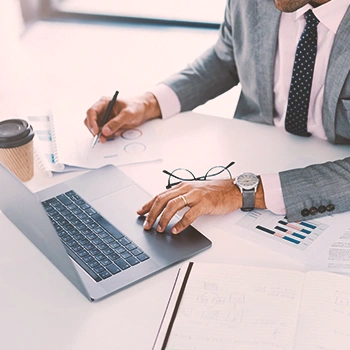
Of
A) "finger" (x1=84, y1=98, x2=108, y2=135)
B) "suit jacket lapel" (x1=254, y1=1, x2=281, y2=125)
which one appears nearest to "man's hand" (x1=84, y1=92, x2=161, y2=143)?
"finger" (x1=84, y1=98, x2=108, y2=135)

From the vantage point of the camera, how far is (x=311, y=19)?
1.67 m

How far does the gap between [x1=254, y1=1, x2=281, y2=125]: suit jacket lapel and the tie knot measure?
9 centimetres

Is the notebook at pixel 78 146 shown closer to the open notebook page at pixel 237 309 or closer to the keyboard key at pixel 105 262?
the keyboard key at pixel 105 262

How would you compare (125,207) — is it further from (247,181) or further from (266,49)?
(266,49)

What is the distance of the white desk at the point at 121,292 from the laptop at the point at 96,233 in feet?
0.08

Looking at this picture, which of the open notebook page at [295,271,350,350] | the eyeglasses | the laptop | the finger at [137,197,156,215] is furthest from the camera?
the eyeglasses

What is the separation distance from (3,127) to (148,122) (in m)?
0.48

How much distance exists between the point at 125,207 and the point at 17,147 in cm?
32

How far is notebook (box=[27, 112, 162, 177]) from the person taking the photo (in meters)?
1.63

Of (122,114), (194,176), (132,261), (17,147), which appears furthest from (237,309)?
(122,114)

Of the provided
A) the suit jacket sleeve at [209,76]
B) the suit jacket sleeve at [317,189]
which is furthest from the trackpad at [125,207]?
the suit jacket sleeve at [209,76]

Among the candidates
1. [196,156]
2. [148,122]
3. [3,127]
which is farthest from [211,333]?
[148,122]

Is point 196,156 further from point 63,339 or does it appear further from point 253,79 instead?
point 63,339

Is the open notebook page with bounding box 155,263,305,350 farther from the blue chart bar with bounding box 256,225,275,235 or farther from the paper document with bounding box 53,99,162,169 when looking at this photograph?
the paper document with bounding box 53,99,162,169
